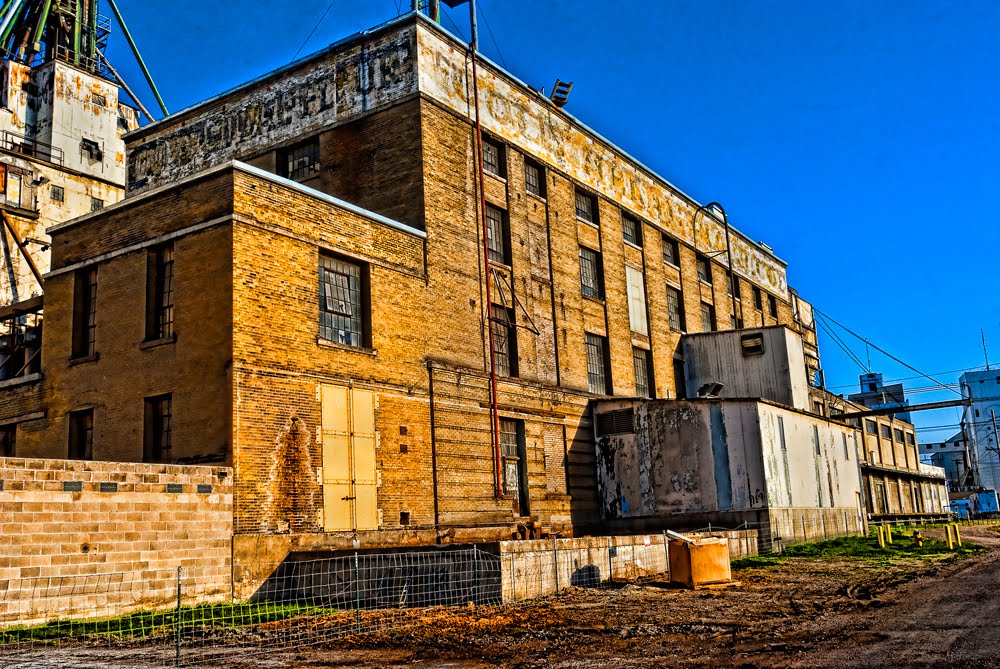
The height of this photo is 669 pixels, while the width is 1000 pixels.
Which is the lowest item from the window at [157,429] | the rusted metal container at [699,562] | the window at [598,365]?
the rusted metal container at [699,562]

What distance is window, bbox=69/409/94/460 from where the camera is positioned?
20594 mm

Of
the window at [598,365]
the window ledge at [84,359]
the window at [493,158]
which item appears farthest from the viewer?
the window at [598,365]

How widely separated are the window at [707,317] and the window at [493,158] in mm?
14591

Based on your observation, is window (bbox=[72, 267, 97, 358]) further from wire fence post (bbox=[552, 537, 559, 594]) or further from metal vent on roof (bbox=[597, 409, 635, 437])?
metal vent on roof (bbox=[597, 409, 635, 437])

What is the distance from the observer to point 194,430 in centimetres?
1853

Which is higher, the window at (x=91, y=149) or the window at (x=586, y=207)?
the window at (x=91, y=149)

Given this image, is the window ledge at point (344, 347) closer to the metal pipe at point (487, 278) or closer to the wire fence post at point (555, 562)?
the metal pipe at point (487, 278)

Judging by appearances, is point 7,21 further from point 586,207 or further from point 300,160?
point 586,207

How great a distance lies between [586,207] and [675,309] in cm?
723

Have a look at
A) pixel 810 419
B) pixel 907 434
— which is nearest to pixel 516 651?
pixel 810 419

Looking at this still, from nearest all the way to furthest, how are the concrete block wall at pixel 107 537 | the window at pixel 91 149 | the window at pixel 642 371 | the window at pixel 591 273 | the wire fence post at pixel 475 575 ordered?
the concrete block wall at pixel 107 537 → the wire fence post at pixel 475 575 → the window at pixel 591 273 → the window at pixel 642 371 → the window at pixel 91 149

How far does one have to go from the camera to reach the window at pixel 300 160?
88.7ft

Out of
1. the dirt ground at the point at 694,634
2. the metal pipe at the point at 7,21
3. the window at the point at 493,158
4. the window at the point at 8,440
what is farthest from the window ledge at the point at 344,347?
the metal pipe at the point at 7,21

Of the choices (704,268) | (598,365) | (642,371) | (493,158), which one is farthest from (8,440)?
(704,268)
